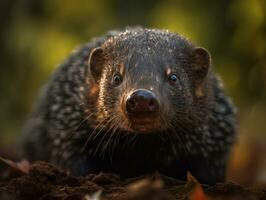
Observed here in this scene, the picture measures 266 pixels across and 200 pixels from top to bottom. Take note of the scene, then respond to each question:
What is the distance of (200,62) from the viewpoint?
722 centimetres

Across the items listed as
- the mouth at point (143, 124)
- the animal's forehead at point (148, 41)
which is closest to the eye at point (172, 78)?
the animal's forehead at point (148, 41)

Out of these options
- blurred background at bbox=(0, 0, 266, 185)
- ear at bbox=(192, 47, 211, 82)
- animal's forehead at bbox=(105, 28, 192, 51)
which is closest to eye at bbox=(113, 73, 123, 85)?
animal's forehead at bbox=(105, 28, 192, 51)

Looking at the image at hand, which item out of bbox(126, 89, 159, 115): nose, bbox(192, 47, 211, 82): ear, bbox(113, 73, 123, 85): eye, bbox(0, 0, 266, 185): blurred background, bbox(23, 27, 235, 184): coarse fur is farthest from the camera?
bbox(0, 0, 266, 185): blurred background

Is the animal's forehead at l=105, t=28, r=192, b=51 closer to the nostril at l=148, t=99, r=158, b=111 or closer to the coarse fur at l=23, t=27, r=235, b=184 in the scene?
the coarse fur at l=23, t=27, r=235, b=184

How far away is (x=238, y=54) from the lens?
31.9ft

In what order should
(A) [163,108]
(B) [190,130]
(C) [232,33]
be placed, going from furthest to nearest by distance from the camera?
1. (C) [232,33]
2. (B) [190,130]
3. (A) [163,108]

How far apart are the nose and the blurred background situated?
3.41 metres

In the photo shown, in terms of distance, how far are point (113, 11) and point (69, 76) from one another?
4226mm

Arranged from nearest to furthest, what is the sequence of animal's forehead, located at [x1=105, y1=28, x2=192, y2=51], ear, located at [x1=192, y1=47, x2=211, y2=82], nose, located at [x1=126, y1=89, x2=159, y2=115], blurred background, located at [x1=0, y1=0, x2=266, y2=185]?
1. nose, located at [x1=126, y1=89, x2=159, y2=115]
2. animal's forehead, located at [x1=105, y1=28, x2=192, y2=51]
3. ear, located at [x1=192, y1=47, x2=211, y2=82]
4. blurred background, located at [x1=0, y1=0, x2=266, y2=185]

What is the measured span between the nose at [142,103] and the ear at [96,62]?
1449 mm

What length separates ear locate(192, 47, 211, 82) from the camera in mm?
7172

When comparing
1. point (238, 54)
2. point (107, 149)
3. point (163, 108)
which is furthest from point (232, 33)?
point (163, 108)

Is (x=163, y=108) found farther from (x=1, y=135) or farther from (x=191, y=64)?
(x=1, y=135)

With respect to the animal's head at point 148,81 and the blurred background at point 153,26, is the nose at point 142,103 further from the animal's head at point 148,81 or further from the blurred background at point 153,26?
the blurred background at point 153,26
